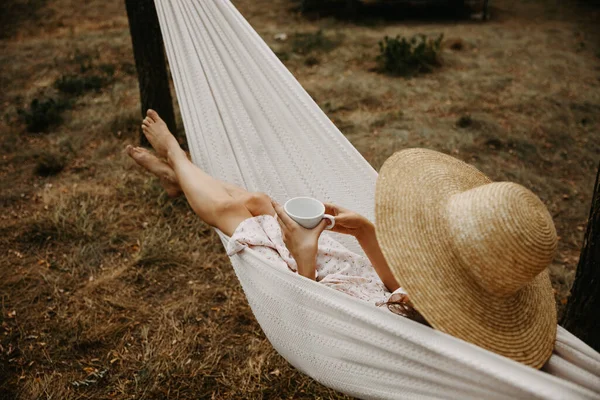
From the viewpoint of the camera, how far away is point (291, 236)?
3.87 ft

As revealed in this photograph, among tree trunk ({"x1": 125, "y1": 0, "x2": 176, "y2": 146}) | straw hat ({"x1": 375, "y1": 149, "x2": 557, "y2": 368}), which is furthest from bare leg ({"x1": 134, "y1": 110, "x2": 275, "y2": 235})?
tree trunk ({"x1": 125, "y1": 0, "x2": 176, "y2": 146})

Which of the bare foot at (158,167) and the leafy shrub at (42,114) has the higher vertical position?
the bare foot at (158,167)

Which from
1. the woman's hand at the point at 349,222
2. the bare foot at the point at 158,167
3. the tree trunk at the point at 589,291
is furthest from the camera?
the bare foot at the point at 158,167

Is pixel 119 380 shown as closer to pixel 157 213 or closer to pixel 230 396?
pixel 230 396

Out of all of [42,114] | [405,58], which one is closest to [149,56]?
[42,114]

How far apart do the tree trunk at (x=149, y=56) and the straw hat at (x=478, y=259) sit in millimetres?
1919

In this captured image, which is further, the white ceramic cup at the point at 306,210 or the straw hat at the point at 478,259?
the white ceramic cup at the point at 306,210

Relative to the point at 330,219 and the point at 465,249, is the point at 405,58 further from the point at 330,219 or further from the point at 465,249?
the point at 465,249

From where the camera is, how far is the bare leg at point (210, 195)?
147cm

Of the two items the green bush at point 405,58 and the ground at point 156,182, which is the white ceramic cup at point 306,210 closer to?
the ground at point 156,182

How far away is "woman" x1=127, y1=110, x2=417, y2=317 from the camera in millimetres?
1196

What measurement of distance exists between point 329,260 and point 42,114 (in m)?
2.51

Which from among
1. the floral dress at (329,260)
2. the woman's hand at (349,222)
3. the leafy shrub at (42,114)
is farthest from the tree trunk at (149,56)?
the woman's hand at (349,222)

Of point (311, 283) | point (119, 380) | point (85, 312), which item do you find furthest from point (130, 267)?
point (311, 283)
